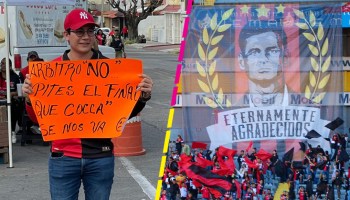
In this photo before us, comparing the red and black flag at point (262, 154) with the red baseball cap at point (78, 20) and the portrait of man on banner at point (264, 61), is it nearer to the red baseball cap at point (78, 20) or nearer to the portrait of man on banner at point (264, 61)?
the portrait of man on banner at point (264, 61)

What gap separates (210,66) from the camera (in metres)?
5.68

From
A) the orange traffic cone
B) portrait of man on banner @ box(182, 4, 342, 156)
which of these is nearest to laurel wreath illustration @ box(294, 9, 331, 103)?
portrait of man on banner @ box(182, 4, 342, 156)

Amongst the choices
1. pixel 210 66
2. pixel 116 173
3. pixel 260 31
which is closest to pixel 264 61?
pixel 260 31

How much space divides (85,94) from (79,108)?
10 cm

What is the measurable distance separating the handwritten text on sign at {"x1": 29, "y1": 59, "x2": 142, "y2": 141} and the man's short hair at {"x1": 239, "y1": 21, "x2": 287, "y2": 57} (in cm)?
106

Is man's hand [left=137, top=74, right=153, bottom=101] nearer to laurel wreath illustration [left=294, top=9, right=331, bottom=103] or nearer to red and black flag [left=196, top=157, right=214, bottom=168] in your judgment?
red and black flag [left=196, top=157, right=214, bottom=168]

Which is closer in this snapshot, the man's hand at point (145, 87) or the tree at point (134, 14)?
the man's hand at point (145, 87)

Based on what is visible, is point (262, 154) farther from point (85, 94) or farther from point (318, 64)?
point (85, 94)

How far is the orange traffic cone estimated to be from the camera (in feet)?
34.0

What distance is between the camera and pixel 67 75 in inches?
191

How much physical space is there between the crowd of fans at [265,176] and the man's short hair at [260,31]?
2.71 ft

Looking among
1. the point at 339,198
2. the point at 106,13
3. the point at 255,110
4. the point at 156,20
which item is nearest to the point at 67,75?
the point at 255,110

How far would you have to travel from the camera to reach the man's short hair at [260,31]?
5586 mm

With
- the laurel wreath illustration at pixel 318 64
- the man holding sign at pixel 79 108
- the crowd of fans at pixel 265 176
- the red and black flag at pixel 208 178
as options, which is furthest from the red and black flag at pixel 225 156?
the man holding sign at pixel 79 108
